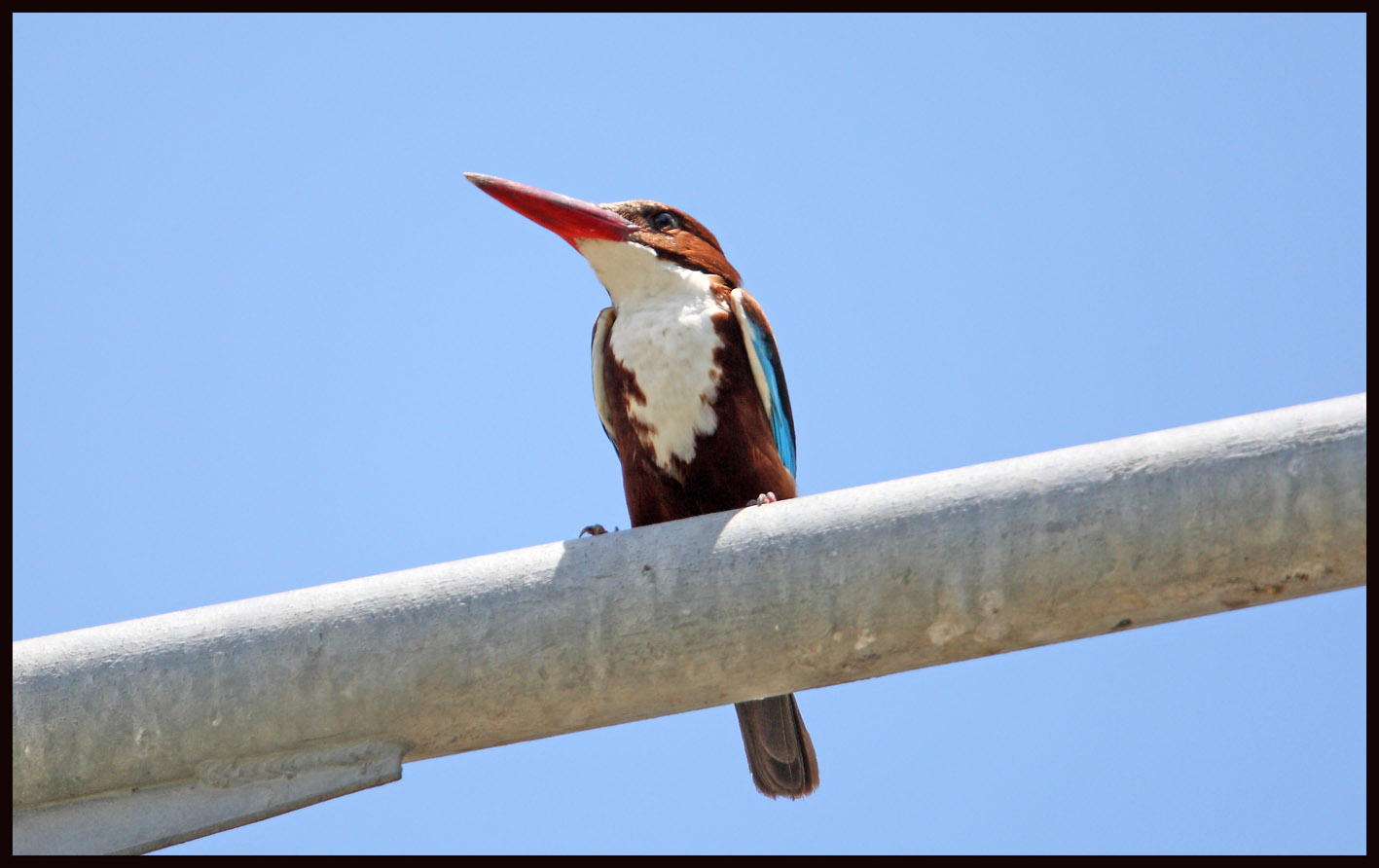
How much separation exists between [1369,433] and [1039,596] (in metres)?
0.81

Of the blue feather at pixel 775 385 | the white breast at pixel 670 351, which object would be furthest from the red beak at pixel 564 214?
the blue feather at pixel 775 385

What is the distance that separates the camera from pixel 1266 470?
2.70 m

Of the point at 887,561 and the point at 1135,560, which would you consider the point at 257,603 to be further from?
→ the point at 1135,560

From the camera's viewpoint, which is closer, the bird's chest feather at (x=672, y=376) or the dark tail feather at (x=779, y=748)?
the dark tail feather at (x=779, y=748)

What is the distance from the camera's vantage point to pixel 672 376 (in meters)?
4.30

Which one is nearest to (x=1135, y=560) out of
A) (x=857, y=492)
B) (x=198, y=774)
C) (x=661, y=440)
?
(x=857, y=492)

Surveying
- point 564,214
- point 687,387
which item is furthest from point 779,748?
point 564,214

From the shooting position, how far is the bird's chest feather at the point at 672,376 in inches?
169

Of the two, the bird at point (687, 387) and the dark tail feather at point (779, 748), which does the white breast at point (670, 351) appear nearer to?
the bird at point (687, 387)

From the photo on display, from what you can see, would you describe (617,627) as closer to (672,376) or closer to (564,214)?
(672,376)

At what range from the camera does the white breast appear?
4297mm

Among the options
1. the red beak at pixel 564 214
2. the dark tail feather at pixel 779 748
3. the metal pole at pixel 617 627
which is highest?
the red beak at pixel 564 214

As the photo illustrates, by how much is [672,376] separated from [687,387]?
0.07m

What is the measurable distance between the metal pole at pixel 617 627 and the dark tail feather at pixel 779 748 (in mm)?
1163
